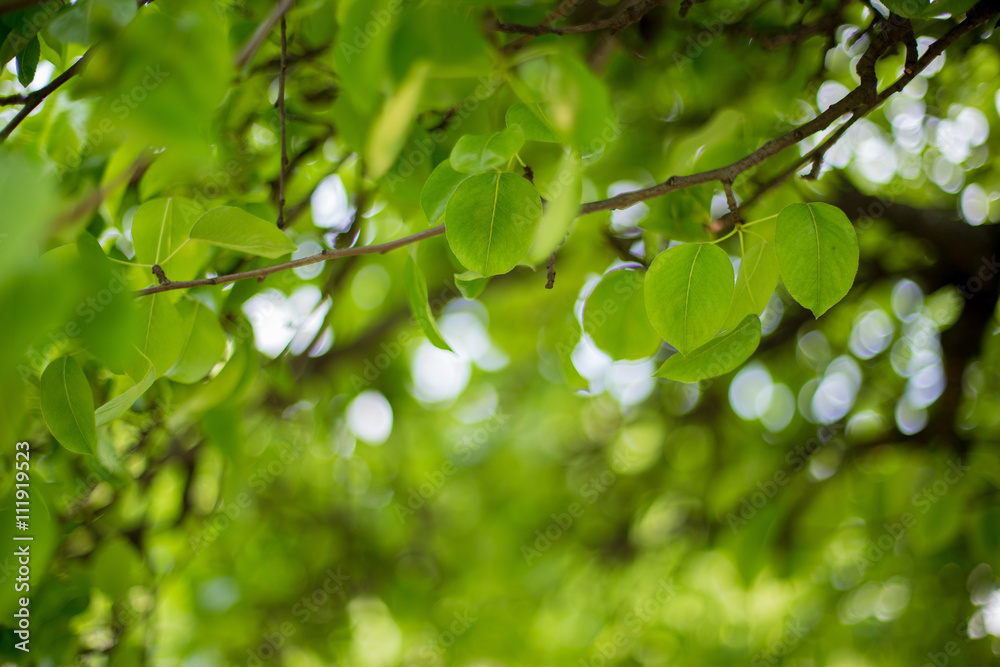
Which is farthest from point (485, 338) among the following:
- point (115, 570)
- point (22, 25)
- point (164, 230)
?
point (22, 25)

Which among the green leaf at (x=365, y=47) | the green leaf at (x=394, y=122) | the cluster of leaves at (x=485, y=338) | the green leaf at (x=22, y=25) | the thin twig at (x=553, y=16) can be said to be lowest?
the cluster of leaves at (x=485, y=338)

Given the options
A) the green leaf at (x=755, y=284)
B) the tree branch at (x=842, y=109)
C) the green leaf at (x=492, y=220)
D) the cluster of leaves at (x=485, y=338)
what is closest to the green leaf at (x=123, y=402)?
the cluster of leaves at (x=485, y=338)

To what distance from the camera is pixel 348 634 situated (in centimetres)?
149

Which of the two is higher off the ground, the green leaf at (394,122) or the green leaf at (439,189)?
the green leaf at (394,122)

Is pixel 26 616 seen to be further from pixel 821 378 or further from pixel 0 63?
pixel 821 378

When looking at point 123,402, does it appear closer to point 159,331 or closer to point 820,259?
point 159,331

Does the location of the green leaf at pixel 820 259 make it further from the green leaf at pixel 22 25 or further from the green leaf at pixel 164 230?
the green leaf at pixel 22 25

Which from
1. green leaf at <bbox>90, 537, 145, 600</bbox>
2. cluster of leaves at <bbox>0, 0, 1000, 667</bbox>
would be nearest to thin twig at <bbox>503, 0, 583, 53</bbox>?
cluster of leaves at <bbox>0, 0, 1000, 667</bbox>

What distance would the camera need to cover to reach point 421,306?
475 millimetres

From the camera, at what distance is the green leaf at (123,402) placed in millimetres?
406

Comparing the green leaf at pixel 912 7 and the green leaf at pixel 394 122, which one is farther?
the green leaf at pixel 912 7

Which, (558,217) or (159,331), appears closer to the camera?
(558,217)

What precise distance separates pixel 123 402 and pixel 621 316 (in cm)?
42

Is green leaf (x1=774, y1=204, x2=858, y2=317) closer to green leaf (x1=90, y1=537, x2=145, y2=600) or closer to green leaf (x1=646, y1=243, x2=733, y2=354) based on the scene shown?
green leaf (x1=646, y1=243, x2=733, y2=354)
